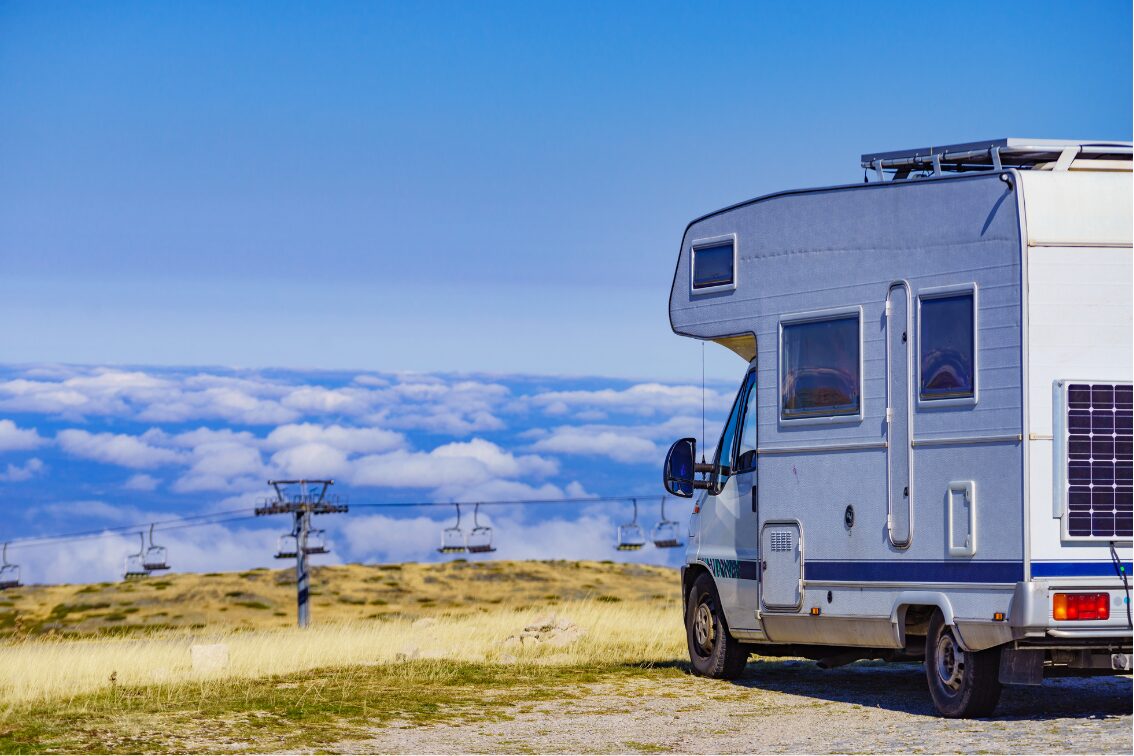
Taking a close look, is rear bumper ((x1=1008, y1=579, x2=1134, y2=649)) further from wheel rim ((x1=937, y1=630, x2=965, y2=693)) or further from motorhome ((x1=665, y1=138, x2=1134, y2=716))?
wheel rim ((x1=937, y1=630, x2=965, y2=693))

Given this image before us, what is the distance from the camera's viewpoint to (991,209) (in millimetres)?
10758

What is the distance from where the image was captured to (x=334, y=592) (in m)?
72.1

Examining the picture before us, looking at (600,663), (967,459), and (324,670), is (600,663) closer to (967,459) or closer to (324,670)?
(324,670)

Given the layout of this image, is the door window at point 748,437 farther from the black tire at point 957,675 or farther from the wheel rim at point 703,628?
the black tire at point 957,675

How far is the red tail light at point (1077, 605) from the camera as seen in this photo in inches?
404

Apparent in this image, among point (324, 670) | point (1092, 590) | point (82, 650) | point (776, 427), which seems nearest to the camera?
point (1092, 590)

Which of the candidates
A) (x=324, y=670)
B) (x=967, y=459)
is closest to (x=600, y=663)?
(x=324, y=670)

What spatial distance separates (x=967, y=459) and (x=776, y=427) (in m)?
2.05

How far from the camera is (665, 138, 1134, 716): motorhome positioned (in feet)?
34.0

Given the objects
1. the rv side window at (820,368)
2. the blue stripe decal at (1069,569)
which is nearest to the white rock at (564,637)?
the rv side window at (820,368)

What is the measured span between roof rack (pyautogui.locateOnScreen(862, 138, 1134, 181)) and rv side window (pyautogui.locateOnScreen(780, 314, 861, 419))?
135cm

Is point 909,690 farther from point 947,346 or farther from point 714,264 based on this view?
point 714,264

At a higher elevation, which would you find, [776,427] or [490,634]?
[776,427]

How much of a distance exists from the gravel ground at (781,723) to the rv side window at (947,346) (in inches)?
93.2
